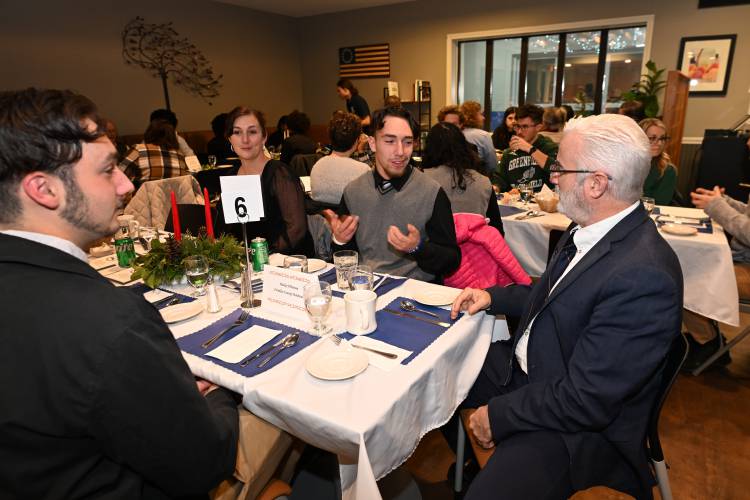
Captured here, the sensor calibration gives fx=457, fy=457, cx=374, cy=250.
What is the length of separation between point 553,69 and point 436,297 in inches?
297

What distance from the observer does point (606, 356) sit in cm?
113

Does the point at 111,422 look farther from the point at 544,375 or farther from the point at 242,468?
the point at 544,375

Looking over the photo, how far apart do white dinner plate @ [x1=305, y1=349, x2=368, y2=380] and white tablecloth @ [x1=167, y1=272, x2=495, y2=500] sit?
0.02 m

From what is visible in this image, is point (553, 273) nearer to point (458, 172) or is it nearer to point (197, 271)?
point (197, 271)

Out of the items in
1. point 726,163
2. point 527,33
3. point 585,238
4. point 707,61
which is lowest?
point 726,163

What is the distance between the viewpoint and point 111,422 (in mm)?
812

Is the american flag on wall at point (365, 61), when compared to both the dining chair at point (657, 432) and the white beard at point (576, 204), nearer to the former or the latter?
the white beard at point (576, 204)

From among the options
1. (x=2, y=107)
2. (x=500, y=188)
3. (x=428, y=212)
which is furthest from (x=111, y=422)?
(x=500, y=188)

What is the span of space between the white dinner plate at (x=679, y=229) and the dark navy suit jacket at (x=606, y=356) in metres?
1.64

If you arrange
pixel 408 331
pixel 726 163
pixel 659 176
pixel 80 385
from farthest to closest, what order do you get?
pixel 726 163 < pixel 659 176 < pixel 408 331 < pixel 80 385

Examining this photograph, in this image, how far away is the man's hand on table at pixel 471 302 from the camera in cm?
150

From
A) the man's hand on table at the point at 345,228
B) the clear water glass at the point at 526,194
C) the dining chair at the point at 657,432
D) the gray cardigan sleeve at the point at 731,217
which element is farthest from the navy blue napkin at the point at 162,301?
the gray cardigan sleeve at the point at 731,217

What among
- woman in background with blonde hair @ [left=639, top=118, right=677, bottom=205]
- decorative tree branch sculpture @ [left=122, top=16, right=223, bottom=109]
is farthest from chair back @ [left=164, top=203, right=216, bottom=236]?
decorative tree branch sculpture @ [left=122, top=16, right=223, bottom=109]

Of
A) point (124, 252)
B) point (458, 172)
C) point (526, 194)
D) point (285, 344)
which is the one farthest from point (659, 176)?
point (124, 252)
